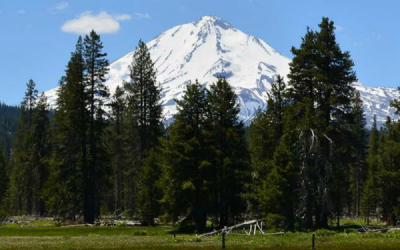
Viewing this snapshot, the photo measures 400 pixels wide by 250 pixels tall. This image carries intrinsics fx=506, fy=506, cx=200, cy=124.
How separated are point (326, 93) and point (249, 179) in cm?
989

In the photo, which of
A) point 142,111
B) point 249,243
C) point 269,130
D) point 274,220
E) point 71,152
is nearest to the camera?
point 249,243

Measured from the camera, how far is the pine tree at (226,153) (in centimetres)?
4400

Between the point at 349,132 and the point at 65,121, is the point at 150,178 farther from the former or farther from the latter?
the point at 349,132

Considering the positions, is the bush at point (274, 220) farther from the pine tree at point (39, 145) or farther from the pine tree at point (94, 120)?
the pine tree at point (39, 145)

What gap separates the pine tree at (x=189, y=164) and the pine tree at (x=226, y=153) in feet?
2.84

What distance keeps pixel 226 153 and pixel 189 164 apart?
3.66m

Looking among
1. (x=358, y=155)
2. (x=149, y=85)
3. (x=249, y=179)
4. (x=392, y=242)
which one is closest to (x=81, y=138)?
(x=149, y=85)

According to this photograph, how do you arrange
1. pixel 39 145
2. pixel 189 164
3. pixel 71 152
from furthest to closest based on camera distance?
pixel 39 145 < pixel 71 152 < pixel 189 164

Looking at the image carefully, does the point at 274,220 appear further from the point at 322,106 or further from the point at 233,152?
the point at 322,106

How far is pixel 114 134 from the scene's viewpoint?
72000mm

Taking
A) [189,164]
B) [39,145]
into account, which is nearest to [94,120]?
[189,164]

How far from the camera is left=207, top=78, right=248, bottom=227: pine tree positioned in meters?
44.0

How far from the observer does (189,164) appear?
43.2 m

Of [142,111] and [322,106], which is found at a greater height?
[142,111]
